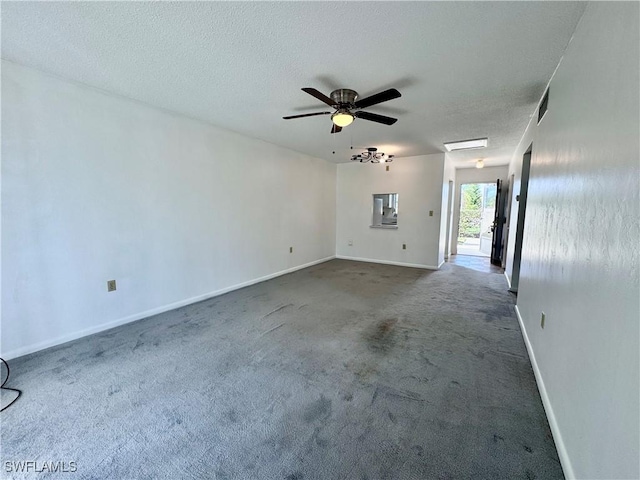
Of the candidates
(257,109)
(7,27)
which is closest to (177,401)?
(7,27)

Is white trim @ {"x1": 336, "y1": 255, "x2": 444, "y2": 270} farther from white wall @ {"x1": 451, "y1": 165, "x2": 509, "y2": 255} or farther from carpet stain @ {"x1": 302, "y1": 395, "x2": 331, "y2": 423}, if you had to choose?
carpet stain @ {"x1": 302, "y1": 395, "x2": 331, "y2": 423}

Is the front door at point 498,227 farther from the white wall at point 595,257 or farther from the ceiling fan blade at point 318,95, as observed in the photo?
the ceiling fan blade at point 318,95

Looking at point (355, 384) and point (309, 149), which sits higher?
point (309, 149)

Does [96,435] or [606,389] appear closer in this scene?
[606,389]

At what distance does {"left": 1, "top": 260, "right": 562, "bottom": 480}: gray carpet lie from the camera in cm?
140

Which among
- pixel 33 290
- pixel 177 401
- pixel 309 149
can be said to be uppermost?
pixel 309 149

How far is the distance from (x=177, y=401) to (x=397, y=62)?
300 centimetres

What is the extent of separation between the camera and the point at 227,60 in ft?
7.19

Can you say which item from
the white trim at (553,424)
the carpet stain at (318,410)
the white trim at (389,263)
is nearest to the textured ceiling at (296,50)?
the white trim at (553,424)

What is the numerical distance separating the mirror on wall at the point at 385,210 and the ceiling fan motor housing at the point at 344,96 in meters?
3.89

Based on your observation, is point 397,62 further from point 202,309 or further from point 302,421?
point 202,309

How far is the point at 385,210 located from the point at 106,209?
17.4 feet

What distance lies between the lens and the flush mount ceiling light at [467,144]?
14.8 feet

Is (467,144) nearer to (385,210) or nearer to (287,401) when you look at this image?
(385,210)
